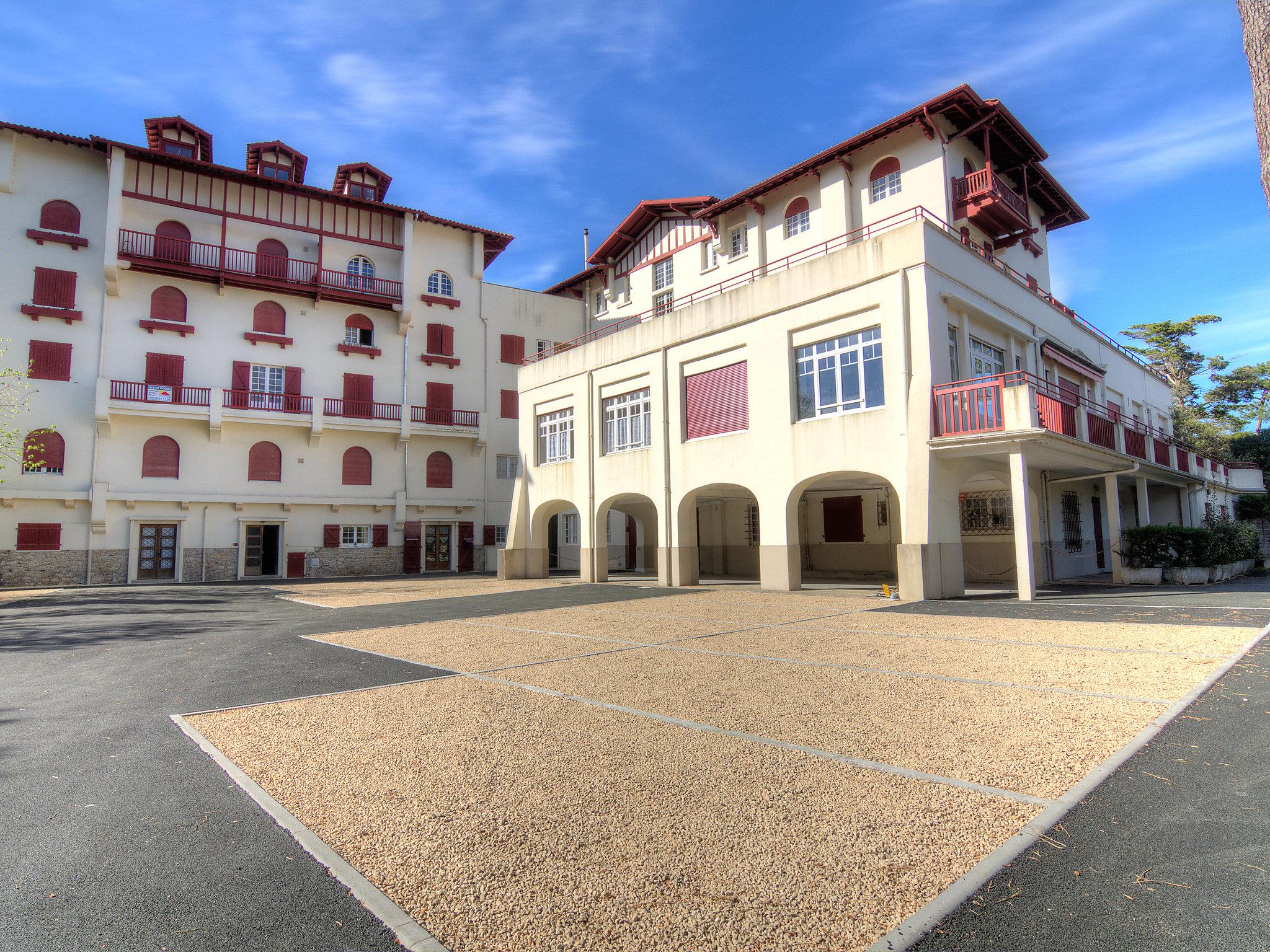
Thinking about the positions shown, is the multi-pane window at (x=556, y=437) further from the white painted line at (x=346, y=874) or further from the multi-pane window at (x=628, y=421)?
the white painted line at (x=346, y=874)

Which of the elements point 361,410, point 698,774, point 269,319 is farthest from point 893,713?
point 269,319

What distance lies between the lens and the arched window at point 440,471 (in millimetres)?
33281

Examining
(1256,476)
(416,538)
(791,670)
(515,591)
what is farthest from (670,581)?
(1256,476)

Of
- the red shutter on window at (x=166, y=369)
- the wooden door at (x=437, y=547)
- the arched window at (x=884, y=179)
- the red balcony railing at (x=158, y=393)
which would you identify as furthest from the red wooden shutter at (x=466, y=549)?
the arched window at (x=884, y=179)

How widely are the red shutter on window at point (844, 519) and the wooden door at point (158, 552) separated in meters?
25.5

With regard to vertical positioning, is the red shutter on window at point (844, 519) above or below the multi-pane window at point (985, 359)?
below

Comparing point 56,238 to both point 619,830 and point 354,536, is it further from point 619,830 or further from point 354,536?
point 619,830

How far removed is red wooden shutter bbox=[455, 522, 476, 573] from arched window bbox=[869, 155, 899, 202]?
22.6 m

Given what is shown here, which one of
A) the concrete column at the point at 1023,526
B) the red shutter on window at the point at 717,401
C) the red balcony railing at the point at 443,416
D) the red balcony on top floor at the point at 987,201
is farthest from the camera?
the red balcony railing at the point at 443,416

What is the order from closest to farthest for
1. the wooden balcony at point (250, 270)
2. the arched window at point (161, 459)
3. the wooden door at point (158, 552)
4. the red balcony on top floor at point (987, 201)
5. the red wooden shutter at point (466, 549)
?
1. the red balcony on top floor at point (987, 201)
2. the wooden door at point (158, 552)
3. the arched window at point (161, 459)
4. the wooden balcony at point (250, 270)
5. the red wooden shutter at point (466, 549)

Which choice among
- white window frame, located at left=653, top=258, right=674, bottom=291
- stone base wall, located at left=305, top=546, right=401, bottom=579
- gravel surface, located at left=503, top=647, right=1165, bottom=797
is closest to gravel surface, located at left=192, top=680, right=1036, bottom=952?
gravel surface, located at left=503, top=647, right=1165, bottom=797

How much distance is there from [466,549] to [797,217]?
68.4ft

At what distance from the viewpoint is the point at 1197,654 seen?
7.98 metres

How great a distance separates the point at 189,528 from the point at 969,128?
31.3 meters
